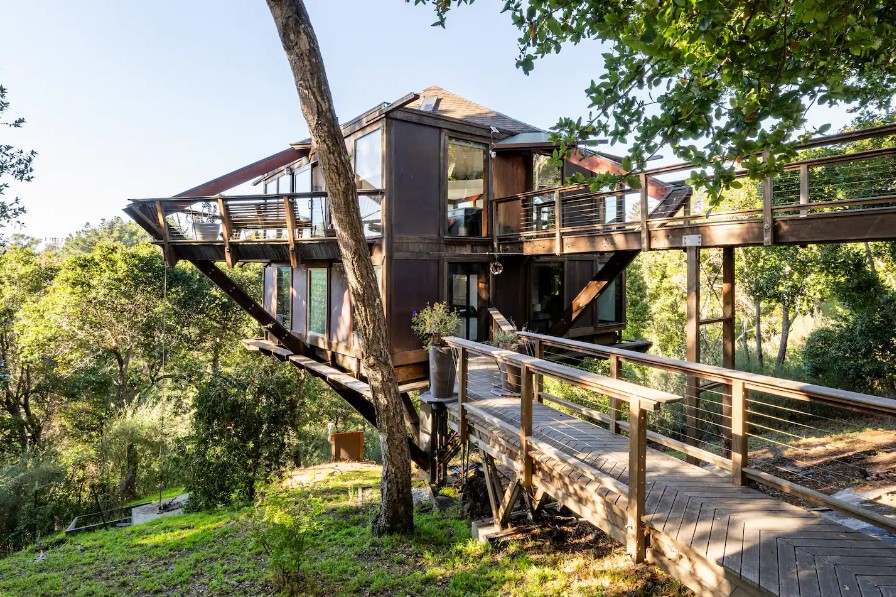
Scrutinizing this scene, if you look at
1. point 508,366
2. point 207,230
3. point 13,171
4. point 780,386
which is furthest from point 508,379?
point 13,171

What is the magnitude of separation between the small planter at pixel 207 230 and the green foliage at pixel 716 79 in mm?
7507

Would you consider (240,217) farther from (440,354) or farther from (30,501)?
(30,501)

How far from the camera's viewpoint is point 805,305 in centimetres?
1602

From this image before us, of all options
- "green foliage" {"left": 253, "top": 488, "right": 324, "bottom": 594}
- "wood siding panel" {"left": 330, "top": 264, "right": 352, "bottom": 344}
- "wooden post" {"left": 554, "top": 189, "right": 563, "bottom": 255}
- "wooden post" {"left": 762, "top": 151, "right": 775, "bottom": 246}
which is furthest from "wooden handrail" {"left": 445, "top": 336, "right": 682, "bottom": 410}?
"wood siding panel" {"left": 330, "top": 264, "right": 352, "bottom": 344}

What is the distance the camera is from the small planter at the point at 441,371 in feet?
24.0

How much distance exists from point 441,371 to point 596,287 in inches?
151

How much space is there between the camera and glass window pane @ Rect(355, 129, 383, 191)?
9.07 m

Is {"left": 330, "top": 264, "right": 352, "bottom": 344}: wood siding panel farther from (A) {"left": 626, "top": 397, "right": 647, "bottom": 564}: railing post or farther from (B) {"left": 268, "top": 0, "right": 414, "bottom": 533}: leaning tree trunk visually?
(A) {"left": 626, "top": 397, "right": 647, "bottom": 564}: railing post

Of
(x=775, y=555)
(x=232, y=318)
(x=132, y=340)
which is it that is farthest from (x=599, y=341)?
(x=132, y=340)

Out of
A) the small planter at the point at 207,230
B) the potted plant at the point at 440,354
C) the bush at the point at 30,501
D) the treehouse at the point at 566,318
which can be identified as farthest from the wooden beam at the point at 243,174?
the bush at the point at 30,501

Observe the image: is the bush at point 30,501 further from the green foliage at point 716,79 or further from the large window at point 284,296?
the green foliage at point 716,79

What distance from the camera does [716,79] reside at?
379cm

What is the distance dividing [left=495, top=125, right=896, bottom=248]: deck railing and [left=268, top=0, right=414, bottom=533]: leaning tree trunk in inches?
125

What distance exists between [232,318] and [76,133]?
12.2m
